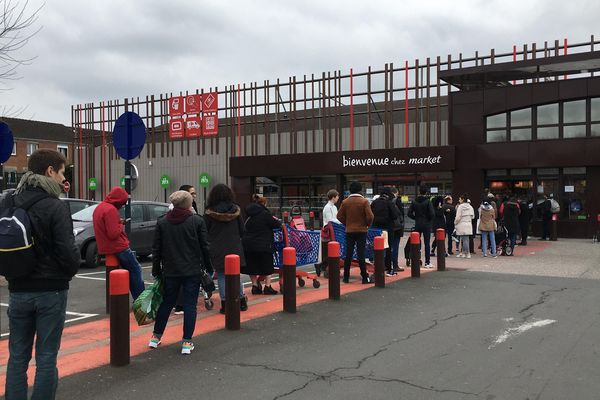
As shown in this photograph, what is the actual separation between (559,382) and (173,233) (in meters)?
3.89

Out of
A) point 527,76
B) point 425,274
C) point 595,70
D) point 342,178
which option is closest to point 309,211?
point 342,178

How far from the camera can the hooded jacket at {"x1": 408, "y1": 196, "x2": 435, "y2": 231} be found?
13.4 m

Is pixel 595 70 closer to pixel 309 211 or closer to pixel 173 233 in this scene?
pixel 309 211

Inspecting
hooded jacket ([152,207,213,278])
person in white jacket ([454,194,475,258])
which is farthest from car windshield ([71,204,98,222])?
person in white jacket ([454,194,475,258])

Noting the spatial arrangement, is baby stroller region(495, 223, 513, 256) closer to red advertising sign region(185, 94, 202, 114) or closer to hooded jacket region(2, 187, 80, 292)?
hooded jacket region(2, 187, 80, 292)

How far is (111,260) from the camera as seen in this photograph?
7.77 metres

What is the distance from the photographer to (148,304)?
19.7ft

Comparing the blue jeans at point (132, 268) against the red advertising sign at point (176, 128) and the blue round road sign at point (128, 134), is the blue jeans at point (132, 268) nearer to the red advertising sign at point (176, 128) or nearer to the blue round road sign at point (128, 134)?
the blue round road sign at point (128, 134)

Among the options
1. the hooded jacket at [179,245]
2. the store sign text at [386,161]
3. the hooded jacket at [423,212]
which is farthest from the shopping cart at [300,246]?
the store sign text at [386,161]

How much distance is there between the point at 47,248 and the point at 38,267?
0.13 metres

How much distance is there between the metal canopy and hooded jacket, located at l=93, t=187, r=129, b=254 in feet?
62.0

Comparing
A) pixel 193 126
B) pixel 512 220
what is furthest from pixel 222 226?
pixel 193 126

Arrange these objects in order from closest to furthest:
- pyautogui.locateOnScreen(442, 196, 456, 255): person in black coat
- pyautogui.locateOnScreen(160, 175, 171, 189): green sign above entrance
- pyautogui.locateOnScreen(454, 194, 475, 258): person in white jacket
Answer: pyautogui.locateOnScreen(454, 194, 475, 258): person in white jacket
pyautogui.locateOnScreen(442, 196, 456, 255): person in black coat
pyautogui.locateOnScreen(160, 175, 171, 189): green sign above entrance

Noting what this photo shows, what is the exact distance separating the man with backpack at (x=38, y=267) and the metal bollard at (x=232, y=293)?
10.1 ft
